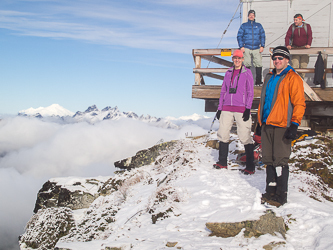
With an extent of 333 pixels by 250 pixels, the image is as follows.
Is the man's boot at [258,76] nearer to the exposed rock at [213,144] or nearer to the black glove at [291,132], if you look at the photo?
the exposed rock at [213,144]

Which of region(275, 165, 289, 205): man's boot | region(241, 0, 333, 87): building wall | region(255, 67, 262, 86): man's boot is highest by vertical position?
region(241, 0, 333, 87): building wall

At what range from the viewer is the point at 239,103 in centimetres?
620

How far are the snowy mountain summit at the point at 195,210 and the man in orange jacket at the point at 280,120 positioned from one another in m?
0.28

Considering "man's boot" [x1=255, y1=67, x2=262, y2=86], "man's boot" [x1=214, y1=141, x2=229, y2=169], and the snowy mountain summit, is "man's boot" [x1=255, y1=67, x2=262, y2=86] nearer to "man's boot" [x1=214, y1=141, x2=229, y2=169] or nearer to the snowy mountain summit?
the snowy mountain summit

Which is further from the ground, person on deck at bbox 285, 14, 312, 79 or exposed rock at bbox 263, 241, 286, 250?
person on deck at bbox 285, 14, 312, 79

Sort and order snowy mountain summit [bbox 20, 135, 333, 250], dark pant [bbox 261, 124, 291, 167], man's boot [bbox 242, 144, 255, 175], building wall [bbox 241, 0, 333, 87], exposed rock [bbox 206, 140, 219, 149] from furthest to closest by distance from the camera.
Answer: building wall [bbox 241, 0, 333, 87]
exposed rock [bbox 206, 140, 219, 149]
man's boot [bbox 242, 144, 255, 175]
dark pant [bbox 261, 124, 291, 167]
snowy mountain summit [bbox 20, 135, 333, 250]

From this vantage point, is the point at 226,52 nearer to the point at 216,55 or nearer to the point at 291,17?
the point at 216,55

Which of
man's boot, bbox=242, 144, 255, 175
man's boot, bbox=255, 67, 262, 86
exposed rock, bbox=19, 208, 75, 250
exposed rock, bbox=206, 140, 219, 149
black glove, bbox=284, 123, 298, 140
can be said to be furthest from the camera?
man's boot, bbox=255, 67, 262, 86

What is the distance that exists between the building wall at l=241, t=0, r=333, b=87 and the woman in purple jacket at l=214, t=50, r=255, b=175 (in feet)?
22.1

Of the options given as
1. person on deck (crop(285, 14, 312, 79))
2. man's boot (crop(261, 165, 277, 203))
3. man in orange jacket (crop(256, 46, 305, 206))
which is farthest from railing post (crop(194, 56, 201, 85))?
man's boot (crop(261, 165, 277, 203))

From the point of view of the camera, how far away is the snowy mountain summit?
371 centimetres

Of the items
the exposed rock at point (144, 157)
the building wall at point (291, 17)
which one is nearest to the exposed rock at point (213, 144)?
the exposed rock at point (144, 157)

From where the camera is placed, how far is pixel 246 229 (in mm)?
3742

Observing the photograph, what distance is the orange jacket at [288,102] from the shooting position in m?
4.28
